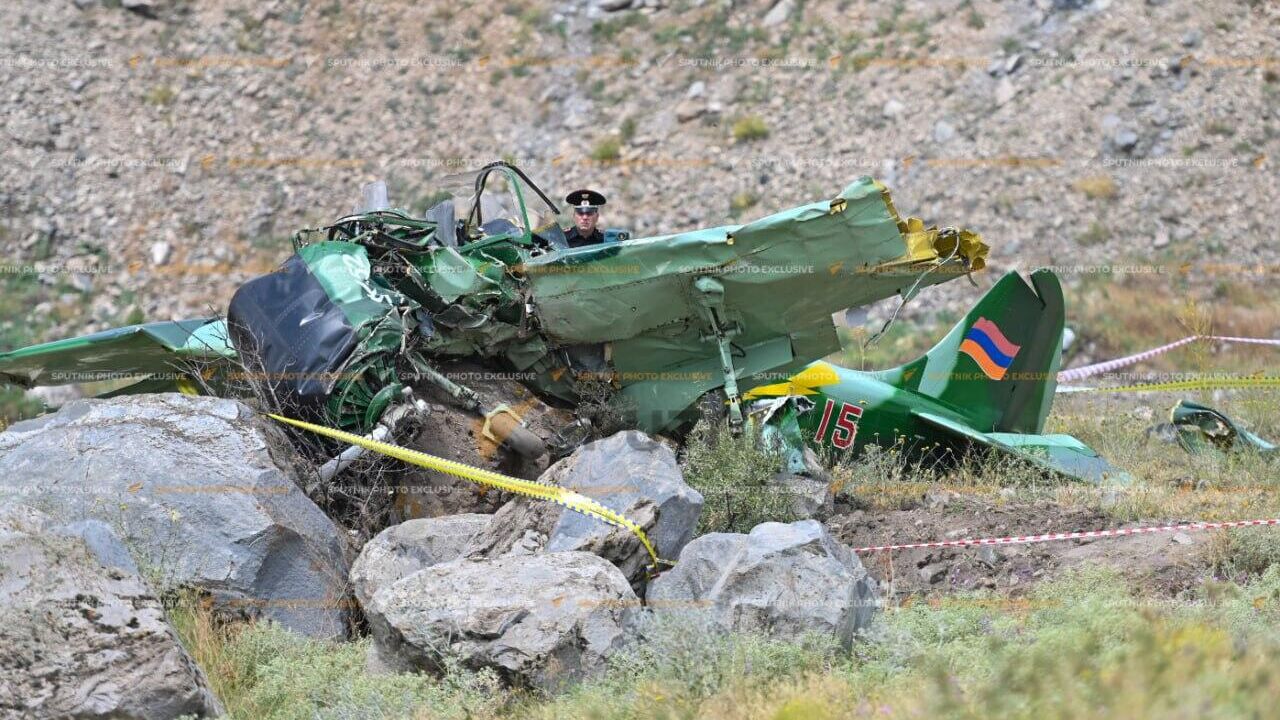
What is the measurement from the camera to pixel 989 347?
12.1m

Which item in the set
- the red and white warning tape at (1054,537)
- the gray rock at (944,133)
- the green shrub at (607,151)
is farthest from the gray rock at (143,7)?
the red and white warning tape at (1054,537)

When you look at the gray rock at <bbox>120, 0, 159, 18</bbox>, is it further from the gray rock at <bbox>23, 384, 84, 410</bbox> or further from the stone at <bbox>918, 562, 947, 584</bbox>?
the stone at <bbox>918, 562, 947, 584</bbox>

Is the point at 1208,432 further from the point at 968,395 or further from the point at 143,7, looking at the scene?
the point at 143,7

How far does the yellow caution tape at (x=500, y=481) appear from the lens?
767 cm

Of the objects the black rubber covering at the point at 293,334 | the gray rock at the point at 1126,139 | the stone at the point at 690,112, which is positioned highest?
the black rubber covering at the point at 293,334

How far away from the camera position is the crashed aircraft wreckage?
373 inches

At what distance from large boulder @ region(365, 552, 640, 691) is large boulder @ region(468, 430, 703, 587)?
725 millimetres

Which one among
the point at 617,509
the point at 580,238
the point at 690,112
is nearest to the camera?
the point at 617,509

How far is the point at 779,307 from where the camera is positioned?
10.0 meters

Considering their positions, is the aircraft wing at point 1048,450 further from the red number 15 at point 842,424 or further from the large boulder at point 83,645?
the large boulder at point 83,645

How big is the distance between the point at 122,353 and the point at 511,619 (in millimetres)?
5536

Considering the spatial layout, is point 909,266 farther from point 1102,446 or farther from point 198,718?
point 198,718

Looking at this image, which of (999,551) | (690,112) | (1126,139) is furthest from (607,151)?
(999,551)

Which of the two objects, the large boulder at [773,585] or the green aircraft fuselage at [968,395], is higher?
the large boulder at [773,585]
